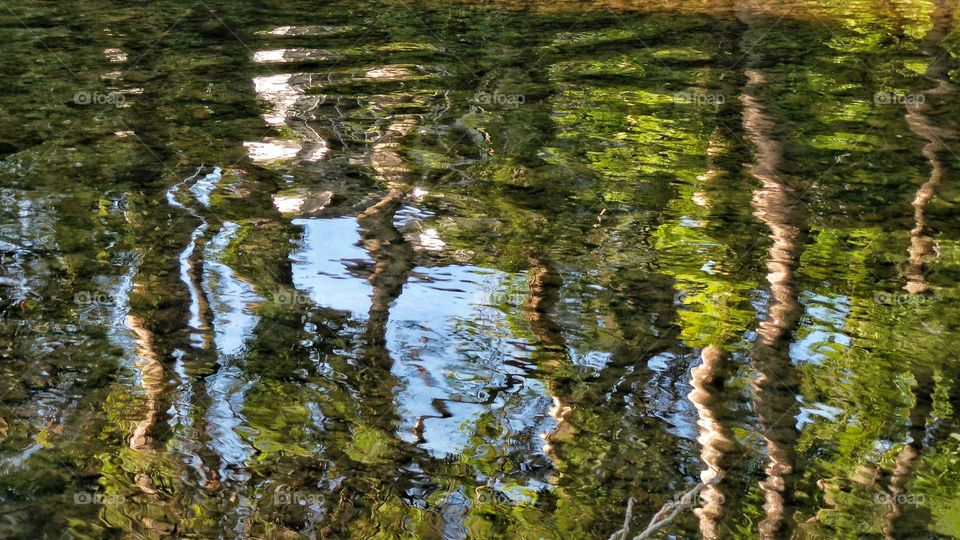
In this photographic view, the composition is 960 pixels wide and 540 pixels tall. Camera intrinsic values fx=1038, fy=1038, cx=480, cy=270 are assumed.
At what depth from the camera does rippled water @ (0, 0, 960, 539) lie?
12.3ft

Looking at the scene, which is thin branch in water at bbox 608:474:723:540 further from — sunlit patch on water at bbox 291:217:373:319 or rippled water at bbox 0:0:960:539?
sunlit patch on water at bbox 291:217:373:319

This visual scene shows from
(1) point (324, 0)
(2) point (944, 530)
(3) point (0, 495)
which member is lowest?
(2) point (944, 530)

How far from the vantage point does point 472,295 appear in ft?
17.3

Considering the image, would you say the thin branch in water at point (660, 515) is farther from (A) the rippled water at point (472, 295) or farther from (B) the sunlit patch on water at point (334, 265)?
(B) the sunlit patch on water at point (334, 265)

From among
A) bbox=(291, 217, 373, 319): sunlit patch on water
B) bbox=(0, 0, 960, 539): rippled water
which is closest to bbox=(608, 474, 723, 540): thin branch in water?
bbox=(0, 0, 960, 539): rippled water

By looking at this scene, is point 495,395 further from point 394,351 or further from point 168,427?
point 168,427

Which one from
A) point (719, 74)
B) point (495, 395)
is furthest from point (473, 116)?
point (495, 395)

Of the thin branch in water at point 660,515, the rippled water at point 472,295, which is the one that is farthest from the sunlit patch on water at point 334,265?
the thin branch in water at point 660,515

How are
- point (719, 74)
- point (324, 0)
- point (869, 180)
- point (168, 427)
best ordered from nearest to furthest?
point (168, 427) < point (869, 180) < point (719, 74) < point (324, 0)

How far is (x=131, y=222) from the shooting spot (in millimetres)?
5926

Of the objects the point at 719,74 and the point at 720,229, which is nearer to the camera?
the point at 720,229

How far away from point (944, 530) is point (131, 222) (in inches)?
175

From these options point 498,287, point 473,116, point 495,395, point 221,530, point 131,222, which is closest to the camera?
point 221,530

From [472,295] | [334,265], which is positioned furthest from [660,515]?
[334,265]
